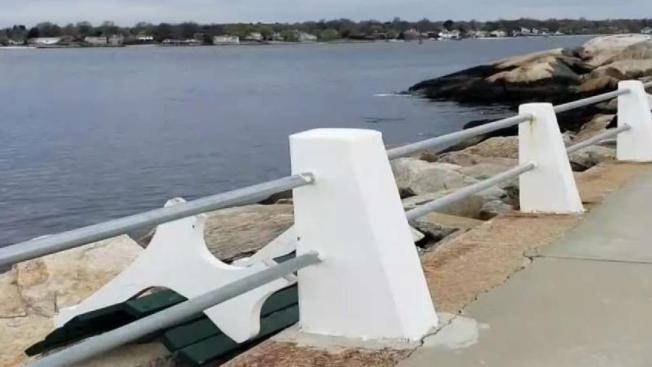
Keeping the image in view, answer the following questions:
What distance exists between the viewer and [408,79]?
89.2m

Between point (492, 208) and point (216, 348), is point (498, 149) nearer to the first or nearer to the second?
point (492, 208)

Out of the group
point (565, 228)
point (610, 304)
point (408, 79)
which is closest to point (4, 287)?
point (565, 228)

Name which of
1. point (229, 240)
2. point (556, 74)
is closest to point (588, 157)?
point (229, 240)

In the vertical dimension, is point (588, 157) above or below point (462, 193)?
below

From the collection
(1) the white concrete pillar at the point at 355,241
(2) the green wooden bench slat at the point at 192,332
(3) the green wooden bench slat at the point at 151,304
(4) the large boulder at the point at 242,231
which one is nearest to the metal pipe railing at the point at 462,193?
(1) the white concrete pillar at the point at 355,241

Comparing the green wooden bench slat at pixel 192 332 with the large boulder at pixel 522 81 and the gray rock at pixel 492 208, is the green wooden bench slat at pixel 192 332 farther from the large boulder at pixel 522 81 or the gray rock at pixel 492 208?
the large boulder at pixel 522 81

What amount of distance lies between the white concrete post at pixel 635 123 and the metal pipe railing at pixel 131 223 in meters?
6.35

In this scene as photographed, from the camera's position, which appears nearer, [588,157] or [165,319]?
[165,319]

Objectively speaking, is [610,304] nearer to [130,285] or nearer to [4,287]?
[130,285]

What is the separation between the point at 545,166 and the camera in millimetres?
7215

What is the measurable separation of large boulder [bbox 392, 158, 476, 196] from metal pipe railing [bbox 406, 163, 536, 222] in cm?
457

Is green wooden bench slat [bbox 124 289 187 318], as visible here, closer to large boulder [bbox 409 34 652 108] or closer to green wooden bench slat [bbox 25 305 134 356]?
green wooden bench slat [bbox 25 305 134 356]

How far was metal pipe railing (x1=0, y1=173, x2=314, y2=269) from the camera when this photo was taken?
3064 mm

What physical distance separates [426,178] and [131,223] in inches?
372
